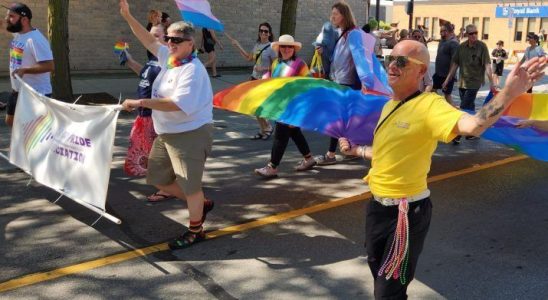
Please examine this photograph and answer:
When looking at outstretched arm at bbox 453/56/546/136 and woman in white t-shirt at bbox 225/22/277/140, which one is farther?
woman in white t-shirt at bbox 225/22/277/140

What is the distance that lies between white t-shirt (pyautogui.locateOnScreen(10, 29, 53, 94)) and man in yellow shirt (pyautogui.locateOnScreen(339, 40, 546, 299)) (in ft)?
14.4

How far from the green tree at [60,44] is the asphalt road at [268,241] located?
429cm

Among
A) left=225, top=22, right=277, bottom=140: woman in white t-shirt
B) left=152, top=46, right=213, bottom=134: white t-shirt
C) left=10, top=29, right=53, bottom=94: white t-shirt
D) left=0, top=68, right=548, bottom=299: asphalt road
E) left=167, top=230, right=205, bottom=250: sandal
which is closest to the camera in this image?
left=0, top=68, right=548, bottom=299: asphalt road

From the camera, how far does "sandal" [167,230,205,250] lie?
180 inches

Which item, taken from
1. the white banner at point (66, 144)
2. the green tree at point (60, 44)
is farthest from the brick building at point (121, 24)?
the white banner at point (66, 144)

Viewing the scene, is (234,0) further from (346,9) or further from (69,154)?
(69,154)

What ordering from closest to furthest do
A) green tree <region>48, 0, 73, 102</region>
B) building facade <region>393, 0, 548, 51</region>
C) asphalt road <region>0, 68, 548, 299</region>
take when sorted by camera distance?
1. asphalt road <region>0, 68, 548, 299</region>
2. green tree <region>48, 0, 73, 102</region>
3. building facade <region>393, 0, 548, 51</region>

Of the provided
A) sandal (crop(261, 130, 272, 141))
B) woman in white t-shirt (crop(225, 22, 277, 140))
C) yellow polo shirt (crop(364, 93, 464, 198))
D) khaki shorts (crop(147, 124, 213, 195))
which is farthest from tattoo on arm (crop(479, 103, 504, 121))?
sandal (crop(261, 130, 272, 141))

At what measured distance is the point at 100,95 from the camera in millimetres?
12562

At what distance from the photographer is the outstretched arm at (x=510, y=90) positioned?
7.49 feet

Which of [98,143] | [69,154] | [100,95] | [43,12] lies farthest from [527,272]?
[43,12]

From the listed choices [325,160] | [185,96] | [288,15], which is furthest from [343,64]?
[288,15]

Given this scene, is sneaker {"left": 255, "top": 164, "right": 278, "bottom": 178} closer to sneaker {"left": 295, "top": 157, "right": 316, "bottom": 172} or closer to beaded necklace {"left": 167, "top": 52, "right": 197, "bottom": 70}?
sneaker {"left": 295, "top": 157, "right": 316, "bottom": 172}

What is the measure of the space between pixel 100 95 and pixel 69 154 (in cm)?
810
